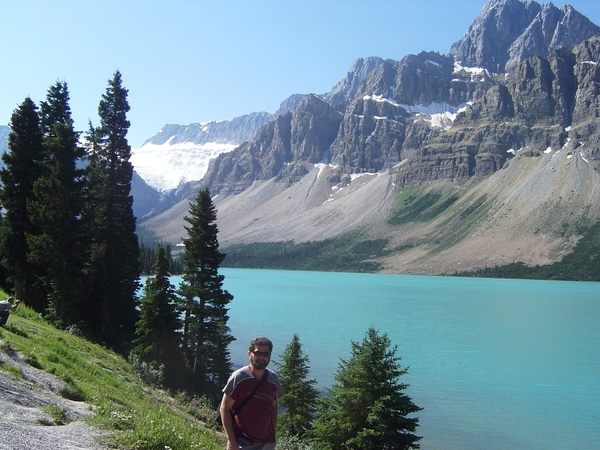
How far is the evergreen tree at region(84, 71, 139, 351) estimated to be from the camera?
32469 millimetres

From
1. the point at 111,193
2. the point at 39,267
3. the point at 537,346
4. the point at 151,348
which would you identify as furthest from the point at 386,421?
the point at 537,346

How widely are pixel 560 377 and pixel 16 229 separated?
41.7 metres

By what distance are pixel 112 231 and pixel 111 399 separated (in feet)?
75.8

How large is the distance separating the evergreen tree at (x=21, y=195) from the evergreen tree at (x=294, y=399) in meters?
16.0

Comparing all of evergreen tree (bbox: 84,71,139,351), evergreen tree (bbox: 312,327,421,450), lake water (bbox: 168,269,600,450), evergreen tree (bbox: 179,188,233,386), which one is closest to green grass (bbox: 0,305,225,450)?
evergreen tree (bbox: 312,327,421,450)

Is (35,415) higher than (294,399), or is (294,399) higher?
(35,415)

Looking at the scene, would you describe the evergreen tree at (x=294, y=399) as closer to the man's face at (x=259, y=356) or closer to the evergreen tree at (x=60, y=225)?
the evergreen tree at (x=60, y=225)

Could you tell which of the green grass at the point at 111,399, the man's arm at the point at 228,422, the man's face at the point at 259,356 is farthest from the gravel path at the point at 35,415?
A: the man's face at the point at 259,356

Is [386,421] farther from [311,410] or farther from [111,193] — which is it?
[111,193]

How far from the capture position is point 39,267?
29.0 m

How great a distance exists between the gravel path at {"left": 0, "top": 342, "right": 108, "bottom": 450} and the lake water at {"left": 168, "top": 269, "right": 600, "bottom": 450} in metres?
18.8

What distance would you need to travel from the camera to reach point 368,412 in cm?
1900

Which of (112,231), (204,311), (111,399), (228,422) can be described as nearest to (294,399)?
(204,311)

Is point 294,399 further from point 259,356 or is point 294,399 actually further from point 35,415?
point 259,356
